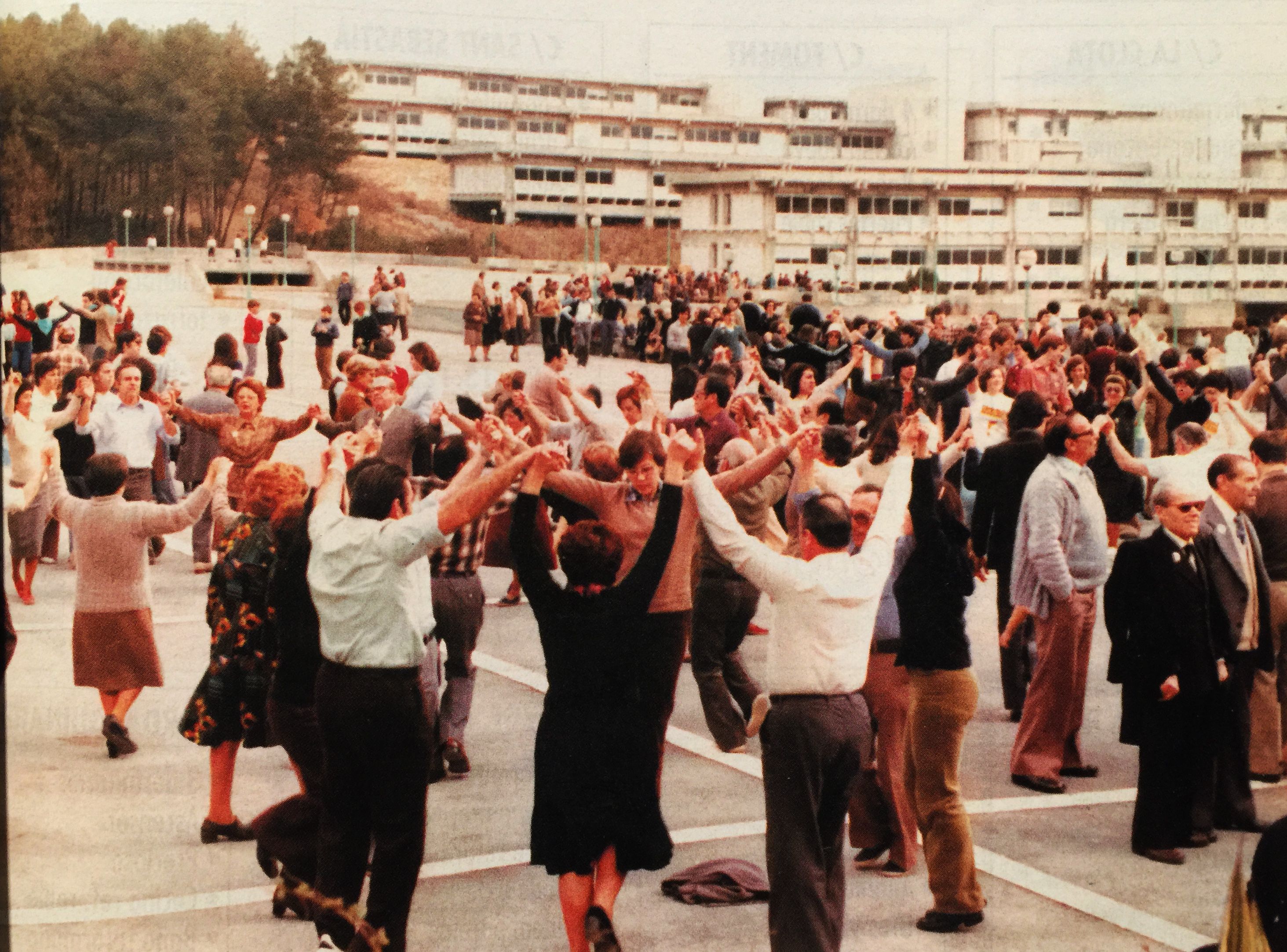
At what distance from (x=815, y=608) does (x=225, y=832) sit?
292 cm

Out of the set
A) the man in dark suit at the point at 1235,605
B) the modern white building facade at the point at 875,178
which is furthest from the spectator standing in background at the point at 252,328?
the modern white building facade at the point at 875,178

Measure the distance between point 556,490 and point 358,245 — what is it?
5801 cm

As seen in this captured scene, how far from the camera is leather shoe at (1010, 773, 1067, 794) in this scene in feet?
24.2

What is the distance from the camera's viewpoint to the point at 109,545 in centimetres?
742

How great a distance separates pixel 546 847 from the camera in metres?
5.22

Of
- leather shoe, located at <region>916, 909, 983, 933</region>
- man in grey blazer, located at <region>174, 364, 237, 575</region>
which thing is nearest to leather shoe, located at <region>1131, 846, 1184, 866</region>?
leather shoe, located at <region>916, 909, 983, 933</region>

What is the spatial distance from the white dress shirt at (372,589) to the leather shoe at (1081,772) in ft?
12.4

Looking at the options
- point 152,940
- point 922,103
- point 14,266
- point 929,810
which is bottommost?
point 152,940

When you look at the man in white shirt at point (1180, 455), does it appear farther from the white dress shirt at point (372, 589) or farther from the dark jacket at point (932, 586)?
the white dress shirt at point (372, 589)

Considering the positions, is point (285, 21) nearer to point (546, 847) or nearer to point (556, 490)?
point (556, 490)

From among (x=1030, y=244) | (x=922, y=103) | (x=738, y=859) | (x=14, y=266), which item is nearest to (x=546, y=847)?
(x=738, y=859)

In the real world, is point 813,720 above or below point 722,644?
above

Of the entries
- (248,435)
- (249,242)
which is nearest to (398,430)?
(248,435)

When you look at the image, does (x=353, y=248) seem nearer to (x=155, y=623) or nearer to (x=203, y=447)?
(x=203, y=447)
